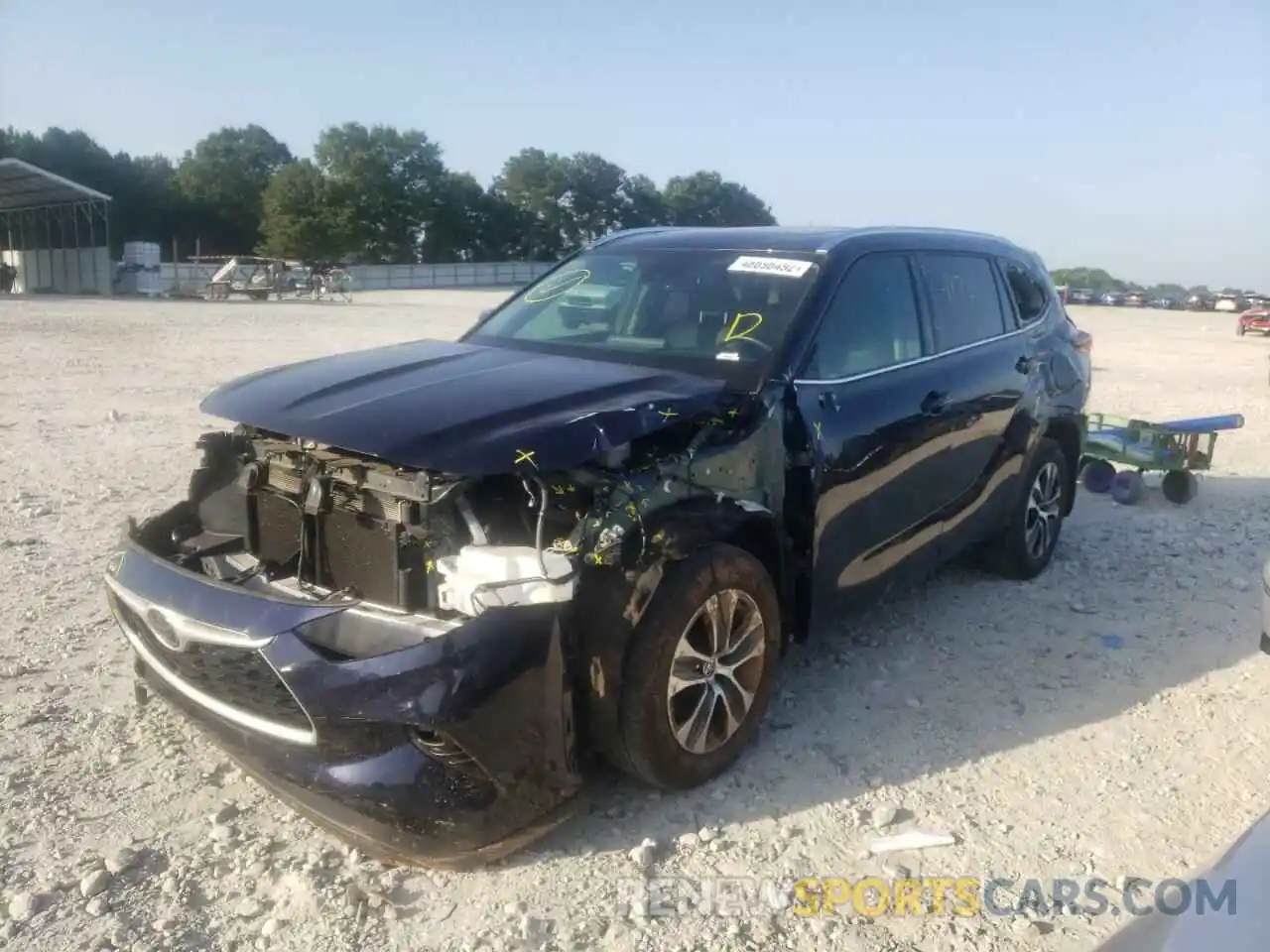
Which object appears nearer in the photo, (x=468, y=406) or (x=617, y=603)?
(x=617, y=603)

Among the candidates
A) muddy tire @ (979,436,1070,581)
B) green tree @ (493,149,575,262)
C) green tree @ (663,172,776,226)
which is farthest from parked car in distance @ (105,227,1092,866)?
green tree @ (663,172,776,226)

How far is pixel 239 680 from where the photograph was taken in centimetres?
299

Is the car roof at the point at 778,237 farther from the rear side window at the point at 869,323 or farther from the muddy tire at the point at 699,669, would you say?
the muddy tire at the point at 699,669

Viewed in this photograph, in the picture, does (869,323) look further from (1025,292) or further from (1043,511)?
(1043,511)

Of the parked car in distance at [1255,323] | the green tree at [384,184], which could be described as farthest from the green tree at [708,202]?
the parked car in distance at [1255,323]

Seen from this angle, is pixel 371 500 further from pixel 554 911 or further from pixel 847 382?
pixel 847 382

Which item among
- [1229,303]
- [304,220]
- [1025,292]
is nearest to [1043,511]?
[1025,292]

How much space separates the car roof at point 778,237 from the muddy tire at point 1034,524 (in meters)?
1.26

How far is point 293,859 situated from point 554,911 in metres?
0.81

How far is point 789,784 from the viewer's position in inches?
140

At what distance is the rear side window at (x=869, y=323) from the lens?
4004 millimetres

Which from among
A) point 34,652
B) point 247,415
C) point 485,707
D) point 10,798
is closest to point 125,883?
point 10,798

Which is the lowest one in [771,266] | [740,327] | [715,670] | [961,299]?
[715,670]

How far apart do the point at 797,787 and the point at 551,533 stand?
1.26m
